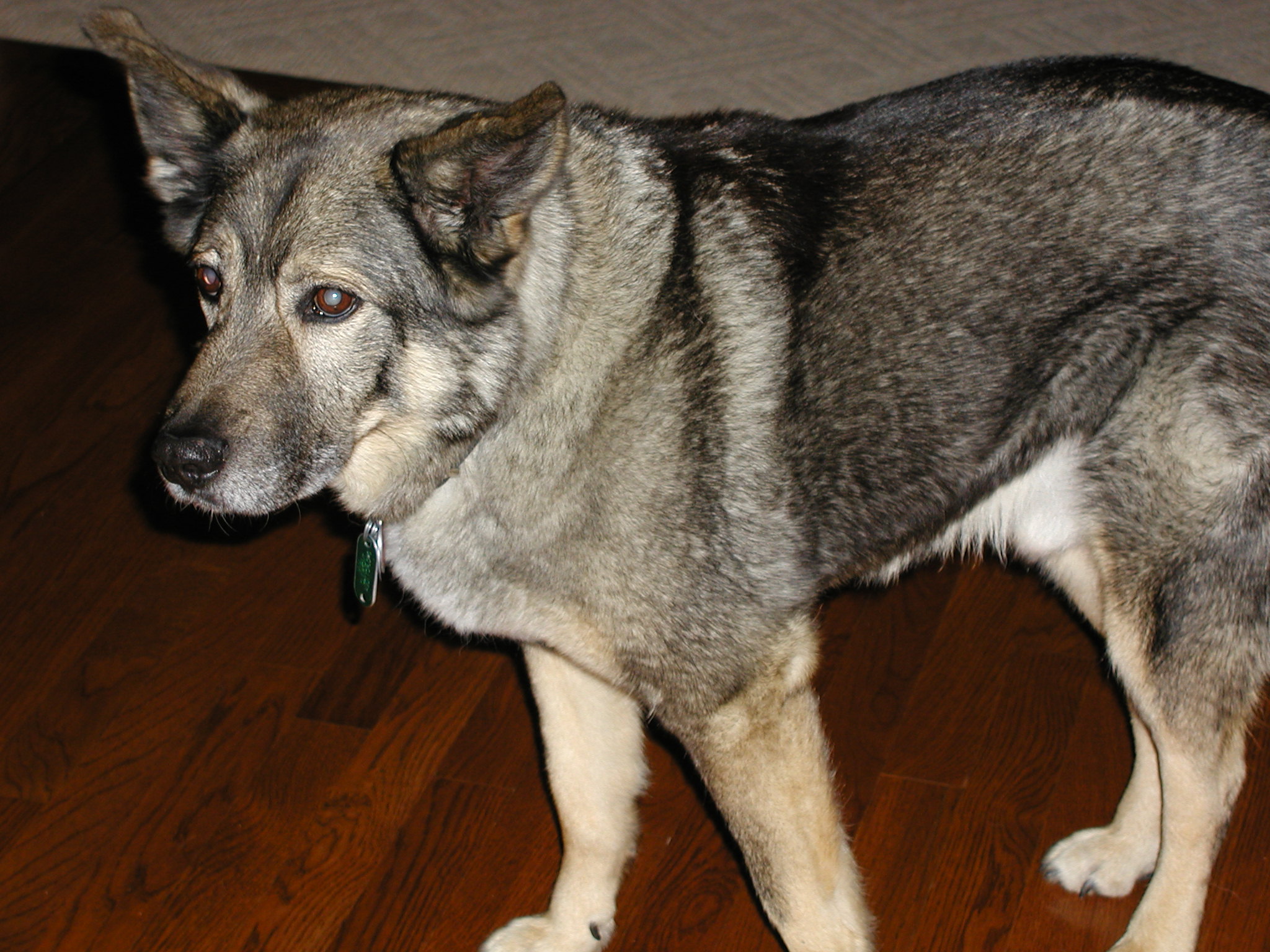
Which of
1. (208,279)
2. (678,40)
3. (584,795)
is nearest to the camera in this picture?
(208,279)

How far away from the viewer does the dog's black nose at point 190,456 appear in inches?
61.5

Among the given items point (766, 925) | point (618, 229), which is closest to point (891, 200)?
point (618, 229)

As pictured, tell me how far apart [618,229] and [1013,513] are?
766mm

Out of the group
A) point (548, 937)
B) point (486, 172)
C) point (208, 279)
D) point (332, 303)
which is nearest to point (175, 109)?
point (208, 279)

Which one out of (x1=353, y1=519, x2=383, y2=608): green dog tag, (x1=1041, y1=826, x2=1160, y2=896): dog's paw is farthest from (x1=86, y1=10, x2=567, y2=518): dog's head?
(x1=1041, y1=826, x2=1160, y2=896): dog's paw

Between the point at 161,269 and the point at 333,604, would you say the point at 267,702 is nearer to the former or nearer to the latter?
the point at 333,604

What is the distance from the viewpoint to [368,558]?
1.86 meters

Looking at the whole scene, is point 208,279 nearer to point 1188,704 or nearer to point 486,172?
point 486,172

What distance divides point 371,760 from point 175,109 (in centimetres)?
115

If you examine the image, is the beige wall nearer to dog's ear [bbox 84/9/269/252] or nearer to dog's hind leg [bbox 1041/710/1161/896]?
dog's ear [bbox 84/9/269/252]

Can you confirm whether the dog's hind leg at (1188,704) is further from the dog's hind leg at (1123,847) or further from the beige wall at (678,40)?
the beige wall at (678,40)

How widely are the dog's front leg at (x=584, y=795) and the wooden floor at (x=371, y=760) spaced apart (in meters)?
0.07

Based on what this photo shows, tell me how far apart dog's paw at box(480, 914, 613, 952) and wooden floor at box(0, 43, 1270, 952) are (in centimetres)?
5

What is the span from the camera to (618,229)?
1.68m
